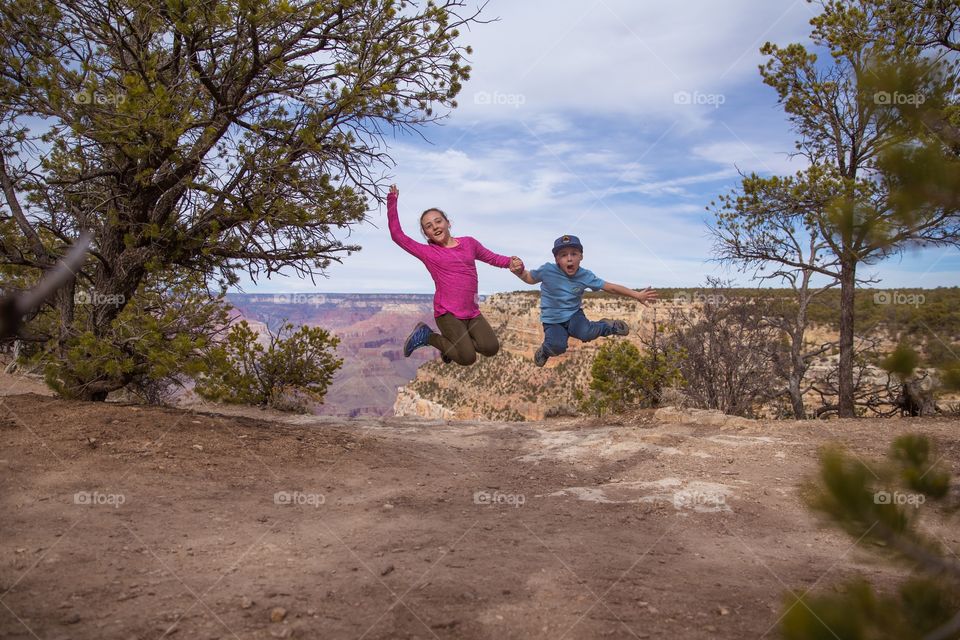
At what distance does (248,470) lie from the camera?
7.44m

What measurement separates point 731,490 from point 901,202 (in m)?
6.37

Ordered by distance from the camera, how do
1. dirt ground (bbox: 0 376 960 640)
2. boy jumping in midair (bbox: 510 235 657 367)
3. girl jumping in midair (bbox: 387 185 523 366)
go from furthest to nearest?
boy jumping in midair (bbox: 510 235 657 367) → girl jumping in midair (bbox: 387 185 523 366) → dirt ground (bbox: 0 376 960 640)

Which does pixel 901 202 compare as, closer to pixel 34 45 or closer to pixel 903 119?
pixel 903 119

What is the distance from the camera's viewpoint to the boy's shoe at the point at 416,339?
754 cm

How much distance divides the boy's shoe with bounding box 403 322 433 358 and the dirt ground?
1.76 metres

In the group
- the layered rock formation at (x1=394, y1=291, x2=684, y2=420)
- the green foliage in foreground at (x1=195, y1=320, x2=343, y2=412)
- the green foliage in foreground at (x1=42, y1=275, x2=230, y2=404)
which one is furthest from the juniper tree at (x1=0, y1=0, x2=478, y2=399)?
the layered rock formation at (x1=394, y1=291, x2=684, y2=420)

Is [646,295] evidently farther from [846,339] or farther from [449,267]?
[846,339]

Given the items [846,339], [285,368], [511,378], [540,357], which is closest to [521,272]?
Answer: [540,357]

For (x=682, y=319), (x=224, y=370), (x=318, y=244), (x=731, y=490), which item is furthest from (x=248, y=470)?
(x=682, y=319)

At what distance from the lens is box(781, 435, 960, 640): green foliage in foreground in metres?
1.85

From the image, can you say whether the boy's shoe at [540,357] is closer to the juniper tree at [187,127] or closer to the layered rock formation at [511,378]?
the juniper tree at [187,127]

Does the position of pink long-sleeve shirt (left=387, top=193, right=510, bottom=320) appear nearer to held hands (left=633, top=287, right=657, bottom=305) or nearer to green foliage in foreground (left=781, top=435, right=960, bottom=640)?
held hands (left=633, top=287, right=657, bottom=305)

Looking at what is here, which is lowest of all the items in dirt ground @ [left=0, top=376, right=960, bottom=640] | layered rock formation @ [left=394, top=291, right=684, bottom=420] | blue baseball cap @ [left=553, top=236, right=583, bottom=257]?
layered rock formation @ [left=394, top=291, right=684, bottom=420]

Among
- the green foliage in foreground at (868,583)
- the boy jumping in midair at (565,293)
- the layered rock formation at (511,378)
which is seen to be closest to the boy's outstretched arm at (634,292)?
the boy jumping in midair at (565,293)
